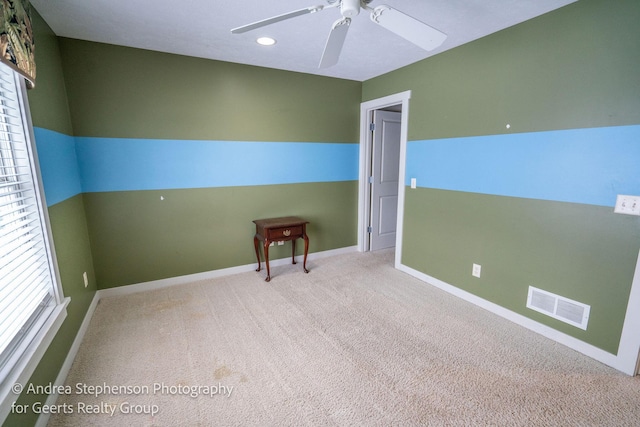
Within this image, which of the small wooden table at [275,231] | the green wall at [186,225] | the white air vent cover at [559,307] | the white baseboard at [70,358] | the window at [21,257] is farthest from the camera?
the small wooden table at [275,231]

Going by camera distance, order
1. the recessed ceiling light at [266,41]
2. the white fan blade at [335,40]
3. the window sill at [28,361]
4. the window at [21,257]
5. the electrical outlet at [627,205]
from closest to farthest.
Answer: the window sill at [28,361], the window at [21,257], the white fan blade at [335,40], the electrical outlet at [627,205], the recessed ceiling light at [266,41]

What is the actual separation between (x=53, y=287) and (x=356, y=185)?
329 cm

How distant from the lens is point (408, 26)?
1.54 metres

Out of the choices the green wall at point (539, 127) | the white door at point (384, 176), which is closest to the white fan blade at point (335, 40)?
the green wall at point (539, 127)

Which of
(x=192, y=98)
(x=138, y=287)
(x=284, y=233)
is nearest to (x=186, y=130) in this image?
(x=192, y=98)

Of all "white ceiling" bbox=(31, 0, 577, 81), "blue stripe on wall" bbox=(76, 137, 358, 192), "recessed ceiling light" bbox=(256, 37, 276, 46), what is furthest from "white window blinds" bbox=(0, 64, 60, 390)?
"recessed ceiling light" bbox=(256, 37, 276, 46)

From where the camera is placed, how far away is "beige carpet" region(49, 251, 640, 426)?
154 cm

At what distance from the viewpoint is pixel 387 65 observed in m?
3.16

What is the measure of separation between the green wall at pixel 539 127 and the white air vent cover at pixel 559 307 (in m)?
0.04

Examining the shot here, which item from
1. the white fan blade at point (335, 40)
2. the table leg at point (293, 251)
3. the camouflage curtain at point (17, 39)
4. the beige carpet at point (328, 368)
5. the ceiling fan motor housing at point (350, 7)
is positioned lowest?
the beige carpet at point (328, 368)

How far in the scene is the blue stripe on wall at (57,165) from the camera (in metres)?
1.79

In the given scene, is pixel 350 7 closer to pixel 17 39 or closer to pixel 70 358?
pixel 17 39

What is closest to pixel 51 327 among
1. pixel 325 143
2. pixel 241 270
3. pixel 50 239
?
pixel 50 239

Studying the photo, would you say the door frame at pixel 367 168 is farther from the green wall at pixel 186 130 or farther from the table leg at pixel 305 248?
the table leg at pixel 305 248
